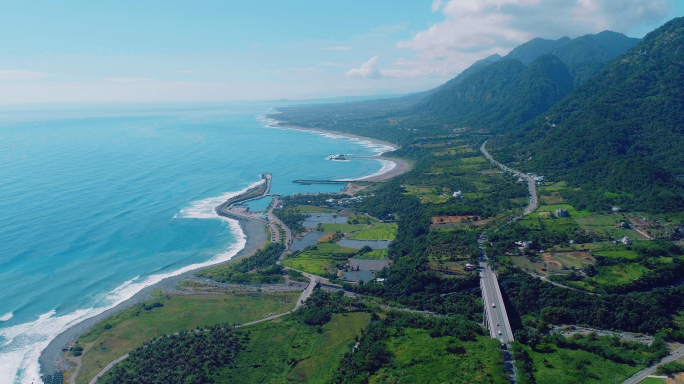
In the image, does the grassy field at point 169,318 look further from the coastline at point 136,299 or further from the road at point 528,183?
the road at point 528,183

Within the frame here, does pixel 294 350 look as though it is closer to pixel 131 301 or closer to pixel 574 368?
pixel 131 301

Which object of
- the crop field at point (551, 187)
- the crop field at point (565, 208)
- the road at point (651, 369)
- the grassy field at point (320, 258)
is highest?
the crop field at point (551, 187)

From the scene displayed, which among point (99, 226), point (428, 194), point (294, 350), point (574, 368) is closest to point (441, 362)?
point (574, 368)

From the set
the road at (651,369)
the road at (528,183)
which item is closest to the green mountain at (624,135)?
the road at (528,183)

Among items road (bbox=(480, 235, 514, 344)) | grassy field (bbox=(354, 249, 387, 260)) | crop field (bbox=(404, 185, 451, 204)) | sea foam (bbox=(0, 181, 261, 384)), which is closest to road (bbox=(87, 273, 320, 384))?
sea foam (bbox=(0, 181, 261, 384))

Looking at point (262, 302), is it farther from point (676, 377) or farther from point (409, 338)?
point (676, 377)

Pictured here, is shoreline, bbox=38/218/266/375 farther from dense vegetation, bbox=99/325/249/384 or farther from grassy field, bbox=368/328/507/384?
grassy field, bbox=368/328/507/384
